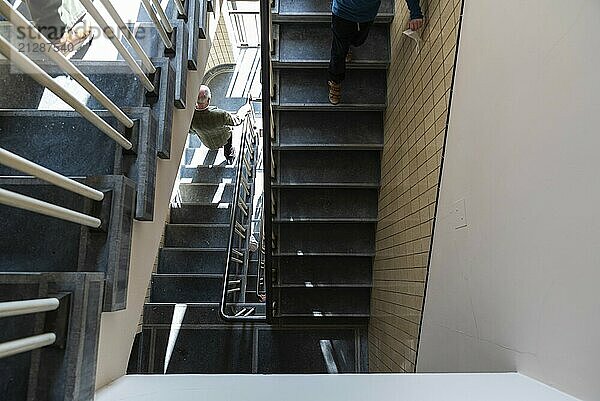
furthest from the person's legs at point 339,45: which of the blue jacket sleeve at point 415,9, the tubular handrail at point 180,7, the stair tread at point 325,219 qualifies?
the tubular handrail at point 180,7

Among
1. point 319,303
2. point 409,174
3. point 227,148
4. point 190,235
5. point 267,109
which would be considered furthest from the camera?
point 227,148

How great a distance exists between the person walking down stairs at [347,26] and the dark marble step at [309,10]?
37 centimetres

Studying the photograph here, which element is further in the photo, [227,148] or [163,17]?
[227,148]

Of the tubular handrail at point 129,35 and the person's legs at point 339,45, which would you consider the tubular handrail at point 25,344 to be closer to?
the tubular handrail at point 129,35

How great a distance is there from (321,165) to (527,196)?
2.29 m

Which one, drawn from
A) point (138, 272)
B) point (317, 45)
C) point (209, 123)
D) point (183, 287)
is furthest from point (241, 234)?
point (138, 272)

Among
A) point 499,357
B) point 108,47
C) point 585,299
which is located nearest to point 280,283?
point 108,47

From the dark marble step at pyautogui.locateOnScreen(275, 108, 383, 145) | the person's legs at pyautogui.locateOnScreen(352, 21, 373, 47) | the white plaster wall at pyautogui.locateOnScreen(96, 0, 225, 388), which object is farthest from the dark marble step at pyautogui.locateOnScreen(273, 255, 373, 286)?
the white plaster wall at pyautogui.locateOnScreen(96, 0, 225, 388)

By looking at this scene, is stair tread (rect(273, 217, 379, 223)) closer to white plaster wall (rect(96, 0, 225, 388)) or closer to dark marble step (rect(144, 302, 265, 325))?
dark marble step (rect(144, 302, 265, 325))

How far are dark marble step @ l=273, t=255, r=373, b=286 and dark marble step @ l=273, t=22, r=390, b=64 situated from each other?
1.38 meters

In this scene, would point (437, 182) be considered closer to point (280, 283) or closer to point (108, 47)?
point (108, 47)

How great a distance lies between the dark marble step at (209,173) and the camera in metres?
4.96

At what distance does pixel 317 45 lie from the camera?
330 cm

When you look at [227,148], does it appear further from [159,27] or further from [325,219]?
[159,27]
